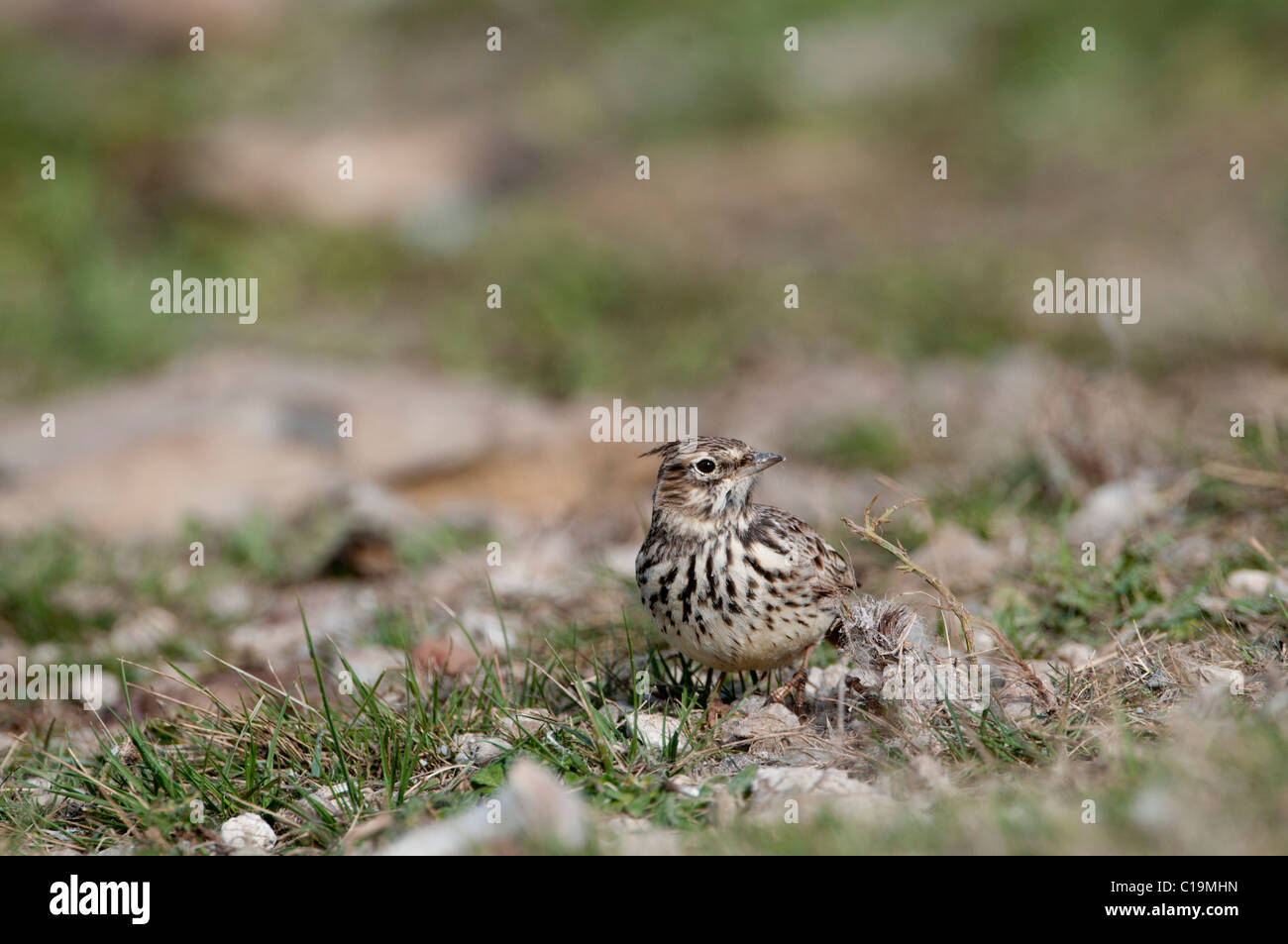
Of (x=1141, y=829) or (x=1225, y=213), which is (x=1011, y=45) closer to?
(x=1225, y=213)

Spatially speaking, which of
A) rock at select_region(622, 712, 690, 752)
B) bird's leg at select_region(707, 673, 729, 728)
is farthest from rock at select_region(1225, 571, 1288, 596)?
rock at select_region(622, 712, 690, 752)

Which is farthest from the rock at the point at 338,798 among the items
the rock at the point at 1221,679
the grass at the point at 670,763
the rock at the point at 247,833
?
the rock at the point at 1221,679

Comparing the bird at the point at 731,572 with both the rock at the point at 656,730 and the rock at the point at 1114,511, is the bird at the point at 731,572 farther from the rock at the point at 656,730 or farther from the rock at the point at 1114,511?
the rock at the point at 1114,511

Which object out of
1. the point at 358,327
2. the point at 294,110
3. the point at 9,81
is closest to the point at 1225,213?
the point at 358,327

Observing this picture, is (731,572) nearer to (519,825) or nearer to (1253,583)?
(519,825)

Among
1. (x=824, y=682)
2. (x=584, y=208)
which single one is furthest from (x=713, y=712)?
(x=584, y=208)

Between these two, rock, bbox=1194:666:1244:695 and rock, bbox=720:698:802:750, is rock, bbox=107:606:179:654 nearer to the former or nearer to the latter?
rock, bbox=720:698:802:750

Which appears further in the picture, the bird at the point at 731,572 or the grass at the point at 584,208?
the grass at the point at 584,208
